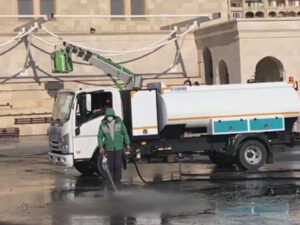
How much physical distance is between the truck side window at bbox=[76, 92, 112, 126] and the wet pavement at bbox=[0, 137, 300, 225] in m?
1.59

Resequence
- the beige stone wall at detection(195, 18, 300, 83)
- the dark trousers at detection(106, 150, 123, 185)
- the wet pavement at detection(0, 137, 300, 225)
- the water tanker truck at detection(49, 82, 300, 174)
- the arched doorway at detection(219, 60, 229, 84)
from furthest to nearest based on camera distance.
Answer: the arched doorway at detection(219, 60, 229, 84)
the beige stone wall at detection(195, 18, 300, 83)
the water tanker truck at detection(49, 82, 300, 174)
the dark trousers at detection(106, 150, 123, 185)
the wet pavement at detection(0, 137, 300, 225)

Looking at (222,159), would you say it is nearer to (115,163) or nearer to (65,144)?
(65,144)

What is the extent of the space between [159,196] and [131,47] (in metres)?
29.1

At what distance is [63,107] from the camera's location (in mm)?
17250

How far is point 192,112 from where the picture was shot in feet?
56.5

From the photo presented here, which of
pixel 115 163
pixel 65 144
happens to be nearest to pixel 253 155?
pixel 65 144

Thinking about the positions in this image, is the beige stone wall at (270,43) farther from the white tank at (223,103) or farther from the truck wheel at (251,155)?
the truck wheel at (251,155)

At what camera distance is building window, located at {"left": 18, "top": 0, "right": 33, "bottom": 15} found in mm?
41912

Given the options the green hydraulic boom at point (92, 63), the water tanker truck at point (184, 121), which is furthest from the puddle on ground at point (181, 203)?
the green hydraulic boom at point (92, 63)

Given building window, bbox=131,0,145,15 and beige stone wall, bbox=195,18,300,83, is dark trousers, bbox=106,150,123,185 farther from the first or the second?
building window, bbox=131,0,145,15

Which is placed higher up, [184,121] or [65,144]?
[184,121]

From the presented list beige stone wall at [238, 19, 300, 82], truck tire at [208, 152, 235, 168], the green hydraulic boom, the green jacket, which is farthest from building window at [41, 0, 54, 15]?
the green jacket

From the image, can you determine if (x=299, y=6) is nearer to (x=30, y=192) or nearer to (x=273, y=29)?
(x=273, y=29)

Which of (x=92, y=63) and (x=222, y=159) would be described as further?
(x=92, y=63)
